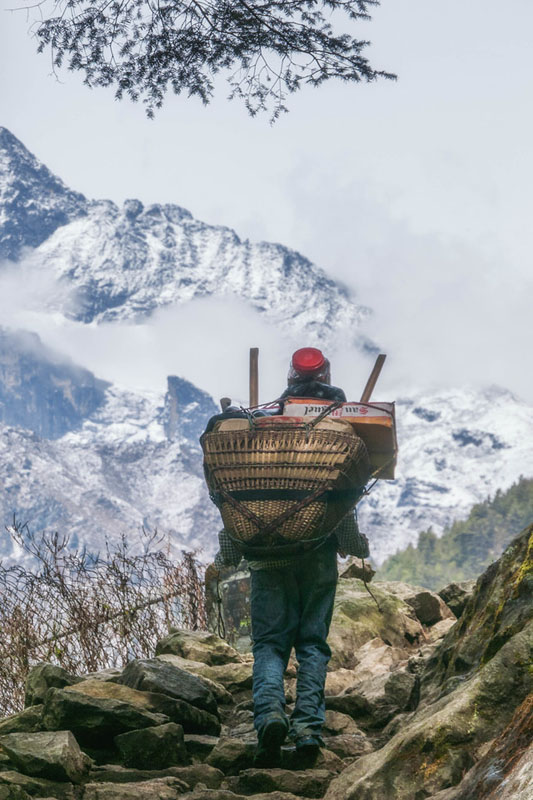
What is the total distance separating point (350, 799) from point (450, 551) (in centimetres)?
12086

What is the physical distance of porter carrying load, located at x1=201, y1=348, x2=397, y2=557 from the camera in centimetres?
500

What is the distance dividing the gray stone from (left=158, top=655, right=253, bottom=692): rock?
1.59m

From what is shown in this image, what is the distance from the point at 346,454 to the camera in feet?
16.7

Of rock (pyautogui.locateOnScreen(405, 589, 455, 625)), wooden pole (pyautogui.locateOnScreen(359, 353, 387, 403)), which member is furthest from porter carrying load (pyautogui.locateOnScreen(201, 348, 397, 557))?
rock (pyautogui.locateOnScreen(405, 589, 455, 625))

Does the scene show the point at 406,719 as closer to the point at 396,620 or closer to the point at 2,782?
the point at 2,782

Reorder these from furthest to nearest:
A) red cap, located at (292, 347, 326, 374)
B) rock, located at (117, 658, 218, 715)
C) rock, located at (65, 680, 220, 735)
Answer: red cap, located at (292, 347, 326, 374), rock, located at (117, 658, 218, 715), rock, located at (65, 680, 220, 735)

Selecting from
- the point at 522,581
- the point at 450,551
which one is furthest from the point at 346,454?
the point at 450,551

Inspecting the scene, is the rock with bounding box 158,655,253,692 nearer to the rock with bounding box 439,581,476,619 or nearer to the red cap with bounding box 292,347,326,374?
the red cap with bounding box 292,347,326,374

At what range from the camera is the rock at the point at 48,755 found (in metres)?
4.13

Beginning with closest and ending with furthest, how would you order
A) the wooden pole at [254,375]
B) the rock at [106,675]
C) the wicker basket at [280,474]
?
the wicker basket at [280,474]
the rock at [106,675]
the wooden pole at [254,375]

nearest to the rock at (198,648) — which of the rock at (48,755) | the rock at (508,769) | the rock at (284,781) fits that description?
the rock at (284,781)

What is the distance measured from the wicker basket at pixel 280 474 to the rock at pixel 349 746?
106 cm

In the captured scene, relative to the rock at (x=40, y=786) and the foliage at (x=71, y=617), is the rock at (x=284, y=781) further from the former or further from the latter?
the foliage at (x=71, y=617)

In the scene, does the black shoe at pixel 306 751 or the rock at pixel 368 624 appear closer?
the black shoe at pixel 306 751
